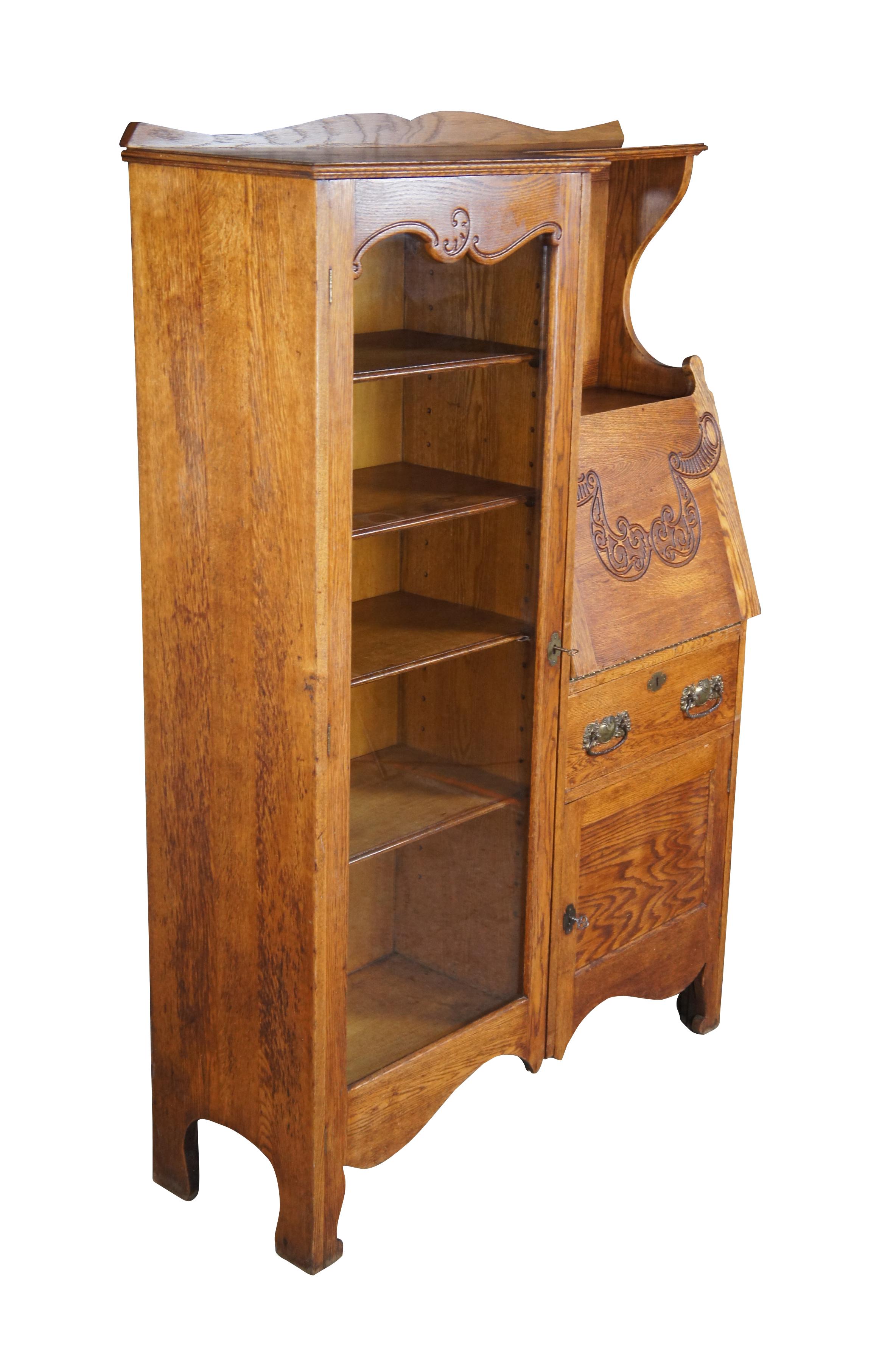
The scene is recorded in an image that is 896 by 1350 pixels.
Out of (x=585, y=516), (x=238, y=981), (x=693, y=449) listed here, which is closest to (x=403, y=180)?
(x=585, y=516)

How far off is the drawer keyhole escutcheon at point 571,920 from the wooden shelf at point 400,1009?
20 cm

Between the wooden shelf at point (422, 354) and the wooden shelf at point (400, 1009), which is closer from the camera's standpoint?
the wooden shelf at point (422, 354)

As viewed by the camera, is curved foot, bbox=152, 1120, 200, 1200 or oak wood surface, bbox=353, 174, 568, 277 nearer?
oak wood surface, bbox=353, 174, 568, 277

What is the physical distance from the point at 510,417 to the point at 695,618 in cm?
69

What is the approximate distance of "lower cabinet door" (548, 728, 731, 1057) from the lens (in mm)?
3768

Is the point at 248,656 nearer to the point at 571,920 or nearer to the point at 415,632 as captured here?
the point at 415,632

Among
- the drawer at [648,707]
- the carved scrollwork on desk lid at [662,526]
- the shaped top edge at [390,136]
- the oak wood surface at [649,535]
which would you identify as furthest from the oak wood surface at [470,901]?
the shaped top edge at [390,136]

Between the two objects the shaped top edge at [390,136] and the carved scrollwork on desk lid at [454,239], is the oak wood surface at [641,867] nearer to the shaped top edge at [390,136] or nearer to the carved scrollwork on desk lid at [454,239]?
the carved scrollwork on desk lid at [454,239]

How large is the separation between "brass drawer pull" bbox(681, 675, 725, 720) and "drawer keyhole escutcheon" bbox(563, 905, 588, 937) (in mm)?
524

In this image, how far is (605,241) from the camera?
158 inches

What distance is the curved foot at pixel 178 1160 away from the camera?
3.51 metres

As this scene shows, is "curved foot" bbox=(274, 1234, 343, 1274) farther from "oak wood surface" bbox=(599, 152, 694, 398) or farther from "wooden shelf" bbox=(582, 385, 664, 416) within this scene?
"oak wood surface" bbox=(599, 152, 694, 398)

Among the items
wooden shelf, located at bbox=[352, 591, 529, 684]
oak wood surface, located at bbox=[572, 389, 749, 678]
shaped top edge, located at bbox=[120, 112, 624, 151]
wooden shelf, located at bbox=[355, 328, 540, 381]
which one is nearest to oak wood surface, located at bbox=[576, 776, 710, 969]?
oak wood surface, located at bbox=[572, 389, 749, 678]

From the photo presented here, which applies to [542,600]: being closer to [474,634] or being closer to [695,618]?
[474,634]
